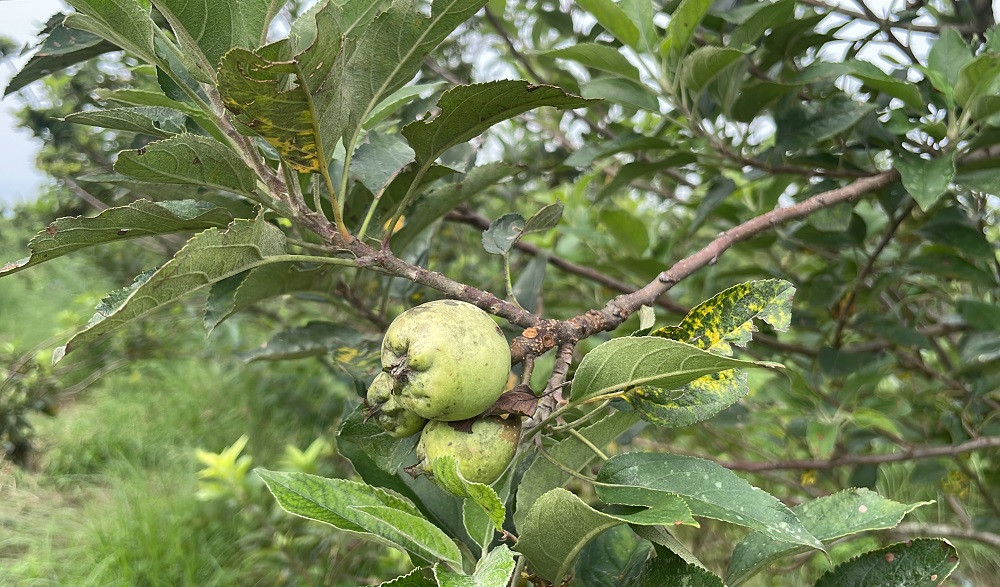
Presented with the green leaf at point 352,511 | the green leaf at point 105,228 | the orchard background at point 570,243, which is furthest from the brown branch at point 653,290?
the green leaf at point 105,228

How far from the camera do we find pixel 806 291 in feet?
6.52

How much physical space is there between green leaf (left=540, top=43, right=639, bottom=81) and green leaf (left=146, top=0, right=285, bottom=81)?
0.62m

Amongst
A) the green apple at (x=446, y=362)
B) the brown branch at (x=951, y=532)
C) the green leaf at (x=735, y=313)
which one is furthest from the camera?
the brown branch at (x=951, y=532)

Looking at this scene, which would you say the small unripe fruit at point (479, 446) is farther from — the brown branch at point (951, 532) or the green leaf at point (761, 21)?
the brown branch at point (951, 532)

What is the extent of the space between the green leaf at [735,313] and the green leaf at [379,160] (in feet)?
1.40

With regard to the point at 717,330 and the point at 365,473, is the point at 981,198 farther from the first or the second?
the point at 365,473

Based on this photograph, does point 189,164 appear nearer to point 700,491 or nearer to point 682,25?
point 700,491

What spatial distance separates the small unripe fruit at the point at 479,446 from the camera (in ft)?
2.21

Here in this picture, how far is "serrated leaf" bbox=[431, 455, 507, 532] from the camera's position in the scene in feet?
1.96

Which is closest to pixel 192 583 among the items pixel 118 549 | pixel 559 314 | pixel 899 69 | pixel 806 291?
pixel 118 549

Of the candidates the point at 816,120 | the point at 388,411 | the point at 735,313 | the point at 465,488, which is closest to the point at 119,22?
the point at 388,411

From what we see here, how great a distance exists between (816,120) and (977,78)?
0.26 metres

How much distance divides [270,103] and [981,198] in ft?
6.09

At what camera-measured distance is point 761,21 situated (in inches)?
47.8
